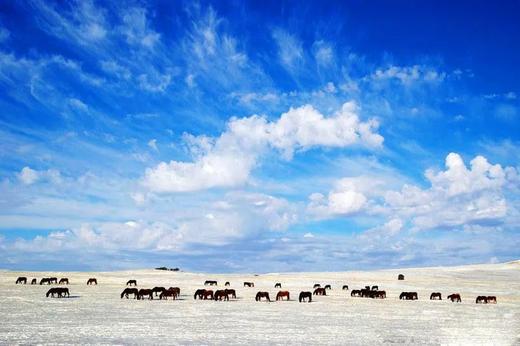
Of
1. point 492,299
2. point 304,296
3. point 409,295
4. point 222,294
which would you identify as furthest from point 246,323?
point 492,299

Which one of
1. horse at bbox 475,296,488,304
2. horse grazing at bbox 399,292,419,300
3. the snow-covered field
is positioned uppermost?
horse grazing at bbox 399,292,419,300

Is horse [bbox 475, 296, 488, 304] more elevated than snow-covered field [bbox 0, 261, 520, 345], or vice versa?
horse [bbox 475, 296, 488, 304]

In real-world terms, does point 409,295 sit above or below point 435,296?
below

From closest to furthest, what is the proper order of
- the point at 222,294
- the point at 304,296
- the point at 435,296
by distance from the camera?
1. the point at 222,294
2. the point at 304,296
3. the point at 435,296

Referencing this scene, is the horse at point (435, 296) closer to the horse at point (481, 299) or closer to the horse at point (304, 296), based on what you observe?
the horse at point (481, 299)

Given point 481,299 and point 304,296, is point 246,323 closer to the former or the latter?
point 304,296

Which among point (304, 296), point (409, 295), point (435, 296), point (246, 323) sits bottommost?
point (246, 323)

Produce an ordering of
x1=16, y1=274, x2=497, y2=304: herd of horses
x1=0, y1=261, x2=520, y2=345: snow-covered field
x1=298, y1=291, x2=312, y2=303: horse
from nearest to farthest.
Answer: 1. x1=0, y1=261, x2=520, y2=345: snow-covered field
2. x1=16, y1=274, x2=497, y2=304: herd of horses
3. x1=298, y1=291, x2=312, y2=303: horse

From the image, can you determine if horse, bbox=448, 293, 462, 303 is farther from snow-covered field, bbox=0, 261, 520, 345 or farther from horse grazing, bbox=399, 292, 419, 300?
snow-covered field, bbox=0, 261, 520, 345

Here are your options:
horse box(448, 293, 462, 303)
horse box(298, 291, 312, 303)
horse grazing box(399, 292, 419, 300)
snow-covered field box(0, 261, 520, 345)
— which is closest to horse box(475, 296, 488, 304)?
horse box(448, 293, 462, 303)

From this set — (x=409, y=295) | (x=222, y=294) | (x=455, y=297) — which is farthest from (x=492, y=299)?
(x=222, y=294)

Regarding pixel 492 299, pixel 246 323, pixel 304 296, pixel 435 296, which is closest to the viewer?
pixel 246 323

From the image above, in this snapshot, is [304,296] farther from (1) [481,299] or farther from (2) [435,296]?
(2) [435,296]

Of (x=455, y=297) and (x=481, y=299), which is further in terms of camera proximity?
(x=455, y=297)
